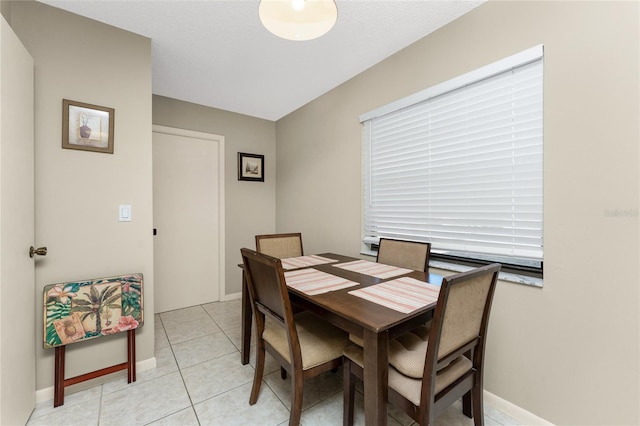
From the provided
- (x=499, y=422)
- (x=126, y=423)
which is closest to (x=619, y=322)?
(x=499, y=422)

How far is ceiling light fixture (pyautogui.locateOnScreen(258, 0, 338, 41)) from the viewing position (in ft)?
4.05

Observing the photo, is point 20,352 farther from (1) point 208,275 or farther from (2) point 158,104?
(2) point 158,104

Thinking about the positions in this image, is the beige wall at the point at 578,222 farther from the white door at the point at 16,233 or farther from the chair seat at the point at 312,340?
the white door at the point at 16,233

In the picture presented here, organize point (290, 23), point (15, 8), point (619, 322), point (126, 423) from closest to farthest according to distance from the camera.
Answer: point (619, 322), point (290, 23), point (126, 423), point (15, 8)

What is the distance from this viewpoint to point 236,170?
357cm

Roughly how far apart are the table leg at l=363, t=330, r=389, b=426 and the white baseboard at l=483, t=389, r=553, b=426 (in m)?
0.99

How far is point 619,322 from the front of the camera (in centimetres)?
121

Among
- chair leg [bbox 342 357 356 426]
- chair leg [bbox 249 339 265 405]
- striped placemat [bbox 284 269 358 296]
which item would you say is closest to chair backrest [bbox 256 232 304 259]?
striped placemat [bbox 284 269 358 296]

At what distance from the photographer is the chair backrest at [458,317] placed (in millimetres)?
962

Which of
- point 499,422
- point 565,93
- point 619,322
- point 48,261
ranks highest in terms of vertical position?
point 565,93

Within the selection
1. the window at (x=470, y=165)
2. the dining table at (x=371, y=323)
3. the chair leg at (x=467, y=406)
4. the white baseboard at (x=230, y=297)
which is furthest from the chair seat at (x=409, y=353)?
the white baseboard at (x=230, y=297)

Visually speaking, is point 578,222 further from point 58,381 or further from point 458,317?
point 58,381

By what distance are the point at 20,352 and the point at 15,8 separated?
1977 millimetres

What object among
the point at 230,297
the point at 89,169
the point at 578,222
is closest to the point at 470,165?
the point at 578,222
